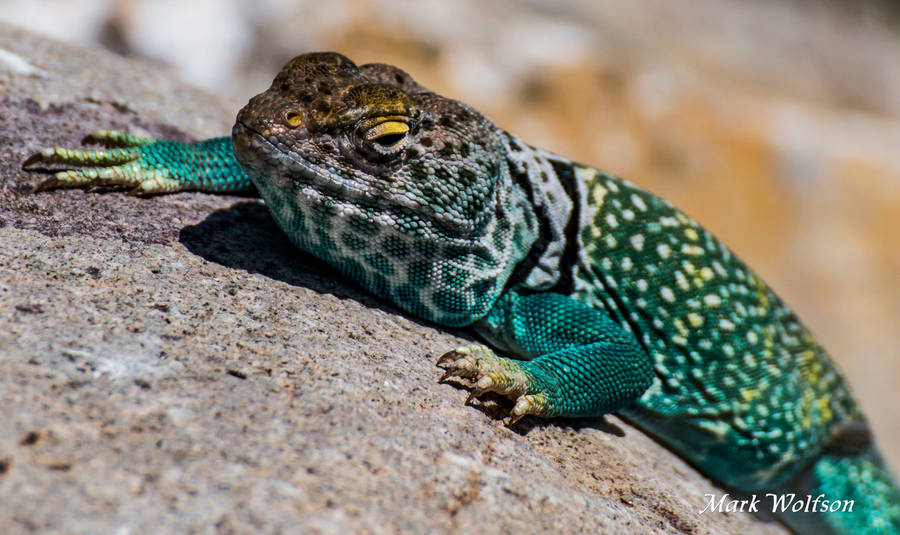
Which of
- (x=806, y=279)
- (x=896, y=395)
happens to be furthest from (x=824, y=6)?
(x=896, y=395)

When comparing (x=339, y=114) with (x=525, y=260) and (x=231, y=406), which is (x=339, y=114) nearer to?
(x=525, y=260)

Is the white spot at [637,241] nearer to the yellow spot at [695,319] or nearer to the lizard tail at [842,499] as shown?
the yellow spot at [695,319]

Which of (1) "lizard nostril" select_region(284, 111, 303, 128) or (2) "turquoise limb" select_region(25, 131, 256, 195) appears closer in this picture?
(1) "lizard nostril" select_region(284, 111, 303, 128)

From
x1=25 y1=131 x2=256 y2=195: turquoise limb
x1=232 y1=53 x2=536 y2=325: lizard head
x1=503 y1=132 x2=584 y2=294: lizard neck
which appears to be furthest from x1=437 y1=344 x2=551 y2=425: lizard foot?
x1=25 y1=131 x2=256 y2=195: turquoise limb

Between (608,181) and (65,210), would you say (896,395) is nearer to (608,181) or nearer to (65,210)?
(608,181)

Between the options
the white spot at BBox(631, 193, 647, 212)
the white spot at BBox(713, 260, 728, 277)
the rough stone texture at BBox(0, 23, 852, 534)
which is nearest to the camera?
the rough stone texture at BBox(0, 23, 852, 534)

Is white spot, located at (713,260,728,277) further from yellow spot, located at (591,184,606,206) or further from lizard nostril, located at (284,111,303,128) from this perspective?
lizard nostril, located at (284,111,303,128)

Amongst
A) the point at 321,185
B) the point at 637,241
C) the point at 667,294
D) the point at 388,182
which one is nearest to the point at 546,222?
the point at 637,241

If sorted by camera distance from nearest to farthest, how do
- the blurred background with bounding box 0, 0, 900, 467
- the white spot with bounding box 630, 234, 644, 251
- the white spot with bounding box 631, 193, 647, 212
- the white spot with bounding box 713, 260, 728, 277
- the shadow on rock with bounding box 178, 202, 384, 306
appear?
the shadow on rock with bounding box 178, 202, 384, 306 < the white spot with bounding box 630, 234, 644, 251 < the white spot with bounding box 631, 193, 647, 212 < the white spot with bounding box 713, 260, 728, 277 < the blurred background with bounding box 0, 0, 900, 467
